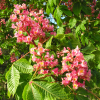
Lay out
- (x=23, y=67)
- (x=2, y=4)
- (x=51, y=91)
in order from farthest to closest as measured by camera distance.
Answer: (x=2, y=4)
(x=23, y=67)
(x=51, y=91)

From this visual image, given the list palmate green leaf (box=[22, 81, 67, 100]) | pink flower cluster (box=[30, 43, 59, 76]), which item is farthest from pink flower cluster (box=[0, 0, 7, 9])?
palmate green leaf (box=[22, 81, 67, 100])

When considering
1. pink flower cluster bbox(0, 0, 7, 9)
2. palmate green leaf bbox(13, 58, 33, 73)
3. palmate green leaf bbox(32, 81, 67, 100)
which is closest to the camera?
palmate green leaf bbox(32, 81, 67, 100)

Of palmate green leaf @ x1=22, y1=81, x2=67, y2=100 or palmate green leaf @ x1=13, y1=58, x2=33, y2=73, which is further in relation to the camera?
palmate green leaf @ x1=13, y1=58, x2=33, y2=73

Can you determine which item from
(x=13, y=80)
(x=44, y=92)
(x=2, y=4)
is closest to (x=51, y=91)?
(x=44, y=92)

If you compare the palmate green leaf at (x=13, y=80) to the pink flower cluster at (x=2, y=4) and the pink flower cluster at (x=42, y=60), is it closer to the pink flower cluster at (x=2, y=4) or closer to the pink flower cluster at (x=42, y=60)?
the pink flower cluster at (x=42, y=60)

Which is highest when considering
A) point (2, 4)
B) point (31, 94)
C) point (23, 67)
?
point (2, 4)

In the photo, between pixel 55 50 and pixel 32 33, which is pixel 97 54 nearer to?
pixel 55 50

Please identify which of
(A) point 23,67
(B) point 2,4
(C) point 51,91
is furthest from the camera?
(B) point 2,4

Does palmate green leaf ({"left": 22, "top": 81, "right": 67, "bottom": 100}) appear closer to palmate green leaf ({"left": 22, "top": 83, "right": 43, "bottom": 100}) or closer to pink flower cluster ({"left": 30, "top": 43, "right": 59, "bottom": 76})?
palmate green leaf ({"left": 22, "top": 83, "right": 43, "bottom": 100})

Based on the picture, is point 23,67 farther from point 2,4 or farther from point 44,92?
point 2,4

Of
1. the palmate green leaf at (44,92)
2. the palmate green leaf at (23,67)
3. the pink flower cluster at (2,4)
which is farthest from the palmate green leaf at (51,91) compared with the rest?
the pink flower cluster at (2,4)

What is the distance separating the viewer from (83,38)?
1.34 meters

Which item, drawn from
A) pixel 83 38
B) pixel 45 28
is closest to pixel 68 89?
pixel 45 28

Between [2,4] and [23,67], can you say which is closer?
[23,67]
